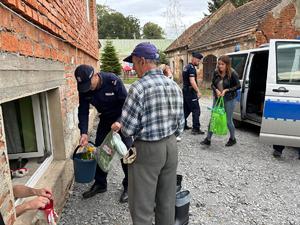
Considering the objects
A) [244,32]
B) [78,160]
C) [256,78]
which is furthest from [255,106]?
[244,32]

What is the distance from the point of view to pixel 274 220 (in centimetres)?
334

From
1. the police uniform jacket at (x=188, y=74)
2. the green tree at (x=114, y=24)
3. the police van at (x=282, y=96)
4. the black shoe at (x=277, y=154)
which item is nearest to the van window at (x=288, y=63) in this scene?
the police van at (x=282, y=96)

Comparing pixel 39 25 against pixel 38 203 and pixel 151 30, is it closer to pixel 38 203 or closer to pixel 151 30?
pixel 38 203

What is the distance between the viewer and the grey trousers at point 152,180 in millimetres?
2486

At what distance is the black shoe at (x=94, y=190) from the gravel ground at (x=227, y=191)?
0.20 feet

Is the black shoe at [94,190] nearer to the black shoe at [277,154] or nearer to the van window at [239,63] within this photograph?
the black shoe at [277,154]

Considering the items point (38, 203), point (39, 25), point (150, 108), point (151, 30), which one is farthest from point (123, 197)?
point (151, 30)

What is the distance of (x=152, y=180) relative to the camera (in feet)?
8.32

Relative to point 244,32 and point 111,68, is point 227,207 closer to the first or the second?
point 244,32

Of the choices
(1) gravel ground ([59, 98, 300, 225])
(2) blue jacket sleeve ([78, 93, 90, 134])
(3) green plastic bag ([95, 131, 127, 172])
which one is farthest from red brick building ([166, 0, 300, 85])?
(3) green plastic bag ([95, 131, 127, 172])

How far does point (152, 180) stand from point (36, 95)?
1840 mm

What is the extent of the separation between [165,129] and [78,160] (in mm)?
1299

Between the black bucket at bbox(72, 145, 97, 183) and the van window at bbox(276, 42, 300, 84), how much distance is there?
3.41m

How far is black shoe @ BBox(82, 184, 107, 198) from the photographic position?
380cm
